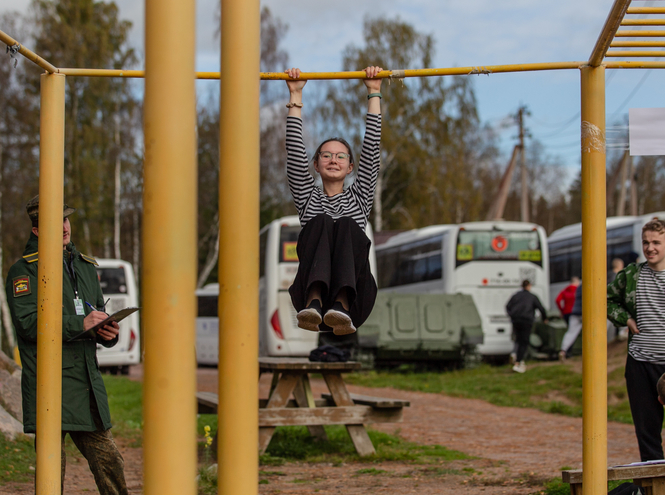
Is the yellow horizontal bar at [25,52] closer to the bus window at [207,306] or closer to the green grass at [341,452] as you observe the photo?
the green grass at [341,452]

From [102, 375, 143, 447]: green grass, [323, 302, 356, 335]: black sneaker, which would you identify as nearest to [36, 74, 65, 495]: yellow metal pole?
[323, 302, 356, 335]: black sneaker

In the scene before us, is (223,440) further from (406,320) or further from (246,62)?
(406,320)

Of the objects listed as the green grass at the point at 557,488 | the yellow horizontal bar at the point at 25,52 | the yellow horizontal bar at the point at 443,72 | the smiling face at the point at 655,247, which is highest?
the yellow horizontal bar at the point at 25,52

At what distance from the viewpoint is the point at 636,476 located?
4305 mm

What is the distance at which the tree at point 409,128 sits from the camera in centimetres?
A: 3553

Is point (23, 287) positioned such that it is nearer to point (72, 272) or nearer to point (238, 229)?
point (72, 272)

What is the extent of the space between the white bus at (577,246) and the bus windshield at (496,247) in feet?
4.12

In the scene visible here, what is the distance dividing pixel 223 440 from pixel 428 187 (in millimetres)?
35383

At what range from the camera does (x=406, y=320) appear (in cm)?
1766

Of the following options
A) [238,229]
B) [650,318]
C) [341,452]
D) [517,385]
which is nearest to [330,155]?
[238,229]

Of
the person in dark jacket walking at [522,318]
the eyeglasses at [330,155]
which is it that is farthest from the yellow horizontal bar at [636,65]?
the person in dark jacket walking at [522,318]

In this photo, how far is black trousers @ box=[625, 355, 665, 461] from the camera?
16.7 ft

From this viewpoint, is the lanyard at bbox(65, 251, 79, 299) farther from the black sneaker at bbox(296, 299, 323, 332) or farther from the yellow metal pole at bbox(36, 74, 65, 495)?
the black sneaker at bbox(296, 299, 323, 332)

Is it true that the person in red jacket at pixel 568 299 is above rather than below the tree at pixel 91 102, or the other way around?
below
